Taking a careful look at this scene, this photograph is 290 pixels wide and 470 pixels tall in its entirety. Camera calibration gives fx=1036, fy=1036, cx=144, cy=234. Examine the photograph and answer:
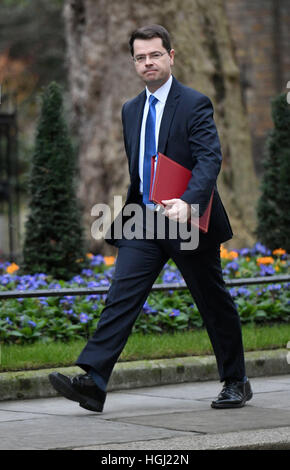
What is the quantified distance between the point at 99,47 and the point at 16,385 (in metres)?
6.41

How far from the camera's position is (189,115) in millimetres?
5707

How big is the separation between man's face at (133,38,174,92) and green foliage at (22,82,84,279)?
12.9 ft

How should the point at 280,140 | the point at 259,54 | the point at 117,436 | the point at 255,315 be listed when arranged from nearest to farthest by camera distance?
the point at 117,436, the point at 255,315, the point at 280,140, the point at 259,54

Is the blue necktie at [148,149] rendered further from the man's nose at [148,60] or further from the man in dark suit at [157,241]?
Result: the man's nose at [148,60]

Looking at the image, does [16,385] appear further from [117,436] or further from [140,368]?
[117,436]

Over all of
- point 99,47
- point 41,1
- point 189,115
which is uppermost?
point 41,1

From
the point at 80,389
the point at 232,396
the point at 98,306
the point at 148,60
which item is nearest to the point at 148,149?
the point at 148,60

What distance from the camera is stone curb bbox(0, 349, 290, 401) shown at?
655 centimetres

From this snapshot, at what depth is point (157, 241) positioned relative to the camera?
5816 mm

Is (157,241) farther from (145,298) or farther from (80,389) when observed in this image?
(80,389)

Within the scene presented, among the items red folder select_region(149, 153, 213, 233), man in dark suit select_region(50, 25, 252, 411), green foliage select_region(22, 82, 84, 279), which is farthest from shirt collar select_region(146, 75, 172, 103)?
green foliage select_region(22, 82, 84, 279)


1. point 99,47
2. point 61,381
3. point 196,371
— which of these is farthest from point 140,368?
point 99,47

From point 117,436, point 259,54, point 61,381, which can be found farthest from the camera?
point 259,54
